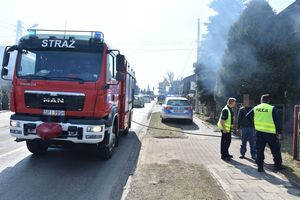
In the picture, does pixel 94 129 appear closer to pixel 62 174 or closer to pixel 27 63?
pixel 62 174

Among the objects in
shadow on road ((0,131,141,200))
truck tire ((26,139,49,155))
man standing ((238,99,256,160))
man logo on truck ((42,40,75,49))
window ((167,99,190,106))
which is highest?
man logo on truck ((42,40,75,49))

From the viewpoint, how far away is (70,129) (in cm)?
798

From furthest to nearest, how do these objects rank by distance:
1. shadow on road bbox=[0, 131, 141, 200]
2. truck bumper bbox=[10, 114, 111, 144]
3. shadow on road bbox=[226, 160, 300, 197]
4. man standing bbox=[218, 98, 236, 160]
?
man standing bbox=[218, 98, 236, 160] < truck bumper bbox=[10, 114, 111, 144] < shadow on road bbox=[226, 160, 300, 197] < shadow on road bbox=[0, 131, 141, 200]

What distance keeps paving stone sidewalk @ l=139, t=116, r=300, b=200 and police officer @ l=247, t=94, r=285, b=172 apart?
0.97ft

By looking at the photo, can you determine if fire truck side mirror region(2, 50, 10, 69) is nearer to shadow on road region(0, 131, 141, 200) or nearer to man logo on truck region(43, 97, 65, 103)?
man logo on truck region(43, 97, 65, 103)

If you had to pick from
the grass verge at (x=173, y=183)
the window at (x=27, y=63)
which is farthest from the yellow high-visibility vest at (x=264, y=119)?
the window at (x=27, y=63)

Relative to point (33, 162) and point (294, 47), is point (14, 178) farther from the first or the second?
point (294, 47)

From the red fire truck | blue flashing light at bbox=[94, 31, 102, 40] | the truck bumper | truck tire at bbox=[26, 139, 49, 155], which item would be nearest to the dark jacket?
the red fire truck

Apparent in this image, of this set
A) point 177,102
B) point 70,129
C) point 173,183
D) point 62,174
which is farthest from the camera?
point 177,102

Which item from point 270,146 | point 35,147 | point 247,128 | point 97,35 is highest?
point 97,35

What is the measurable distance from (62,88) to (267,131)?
456cm

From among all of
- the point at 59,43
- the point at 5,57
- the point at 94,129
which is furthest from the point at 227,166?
the point at 5,57

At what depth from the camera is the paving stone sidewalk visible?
21.3ft

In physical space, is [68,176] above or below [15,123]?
below
